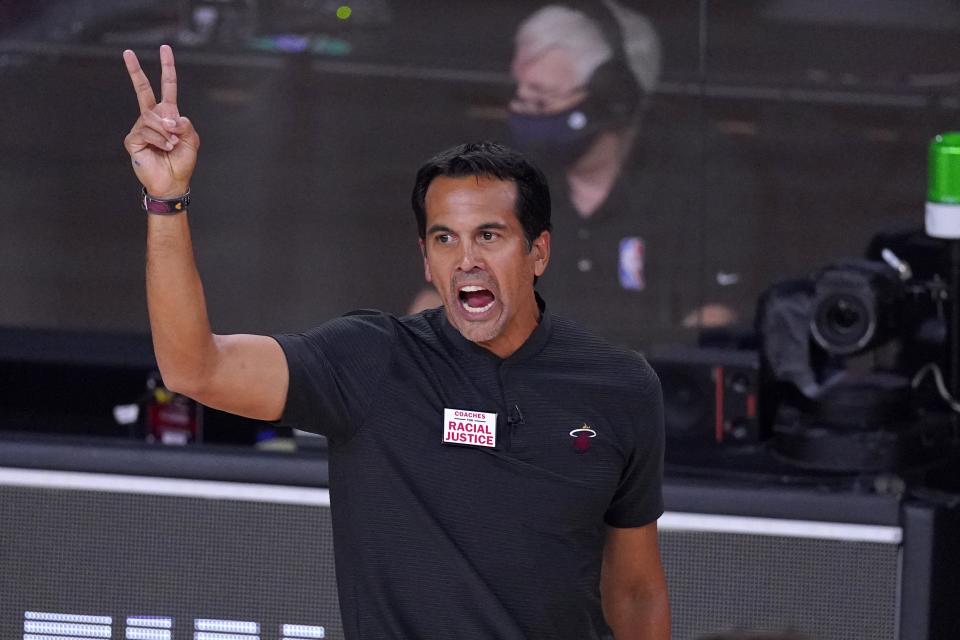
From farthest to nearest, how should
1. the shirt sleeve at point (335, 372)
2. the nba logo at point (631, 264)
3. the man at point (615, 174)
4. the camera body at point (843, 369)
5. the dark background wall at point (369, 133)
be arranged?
the nba logo at point (631, 264) < the man at point (615, 174) < the dark background wall at point (369, 133) < the camera body at point (843, 369) < the shirt sleeve at point (335, 372)

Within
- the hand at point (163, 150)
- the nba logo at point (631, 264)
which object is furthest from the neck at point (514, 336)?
the nba logo at point (631, 264)

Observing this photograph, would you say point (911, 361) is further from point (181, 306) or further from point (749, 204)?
point (181, 306)

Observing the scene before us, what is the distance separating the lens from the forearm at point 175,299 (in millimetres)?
2268

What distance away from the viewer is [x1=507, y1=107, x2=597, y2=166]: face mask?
618 centimetres

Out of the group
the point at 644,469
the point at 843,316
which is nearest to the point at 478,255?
the point at 644,469

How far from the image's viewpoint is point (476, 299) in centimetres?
252

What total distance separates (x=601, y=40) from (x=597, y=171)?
1.61 feet

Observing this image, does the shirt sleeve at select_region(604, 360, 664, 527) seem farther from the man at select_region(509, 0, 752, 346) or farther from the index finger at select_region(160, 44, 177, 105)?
the man at select_region(509, 0, 752, 346)

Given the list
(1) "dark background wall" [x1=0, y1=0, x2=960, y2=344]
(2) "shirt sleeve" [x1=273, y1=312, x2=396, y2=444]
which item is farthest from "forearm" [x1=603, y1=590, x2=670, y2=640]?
(1) "dark background wall" [x1=0, y1=0, x2=960, y2=344]

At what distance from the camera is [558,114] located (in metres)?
6.19

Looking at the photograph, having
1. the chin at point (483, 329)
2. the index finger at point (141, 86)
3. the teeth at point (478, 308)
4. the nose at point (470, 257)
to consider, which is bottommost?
the chin at point (483, 329)

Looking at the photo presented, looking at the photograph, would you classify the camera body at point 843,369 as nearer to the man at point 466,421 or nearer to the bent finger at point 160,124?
the man at point 466,421

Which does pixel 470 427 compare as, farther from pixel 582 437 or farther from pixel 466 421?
pixel 582 437

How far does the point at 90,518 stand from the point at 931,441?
231 cm
